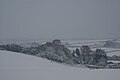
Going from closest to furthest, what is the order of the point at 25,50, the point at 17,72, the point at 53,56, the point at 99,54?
the point at 17,72 → the point at 53,56 → the point at 99,54 → the point at 25,50

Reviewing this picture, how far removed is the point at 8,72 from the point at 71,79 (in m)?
1.04

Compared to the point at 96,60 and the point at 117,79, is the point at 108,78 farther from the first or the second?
the point at 96,60

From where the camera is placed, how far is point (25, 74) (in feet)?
9.56

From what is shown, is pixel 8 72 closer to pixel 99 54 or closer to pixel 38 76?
pixel 38 76

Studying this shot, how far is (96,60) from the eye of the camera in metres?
6.92

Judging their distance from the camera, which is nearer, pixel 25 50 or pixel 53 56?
pixel 53 56

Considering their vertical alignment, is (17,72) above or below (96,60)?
above

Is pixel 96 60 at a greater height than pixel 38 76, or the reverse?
pixel 38 76

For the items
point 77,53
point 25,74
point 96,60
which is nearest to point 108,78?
point 25,74

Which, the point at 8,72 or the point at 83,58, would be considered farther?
the point at 83,58

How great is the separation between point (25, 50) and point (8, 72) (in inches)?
219

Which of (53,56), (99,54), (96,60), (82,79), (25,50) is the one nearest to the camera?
(82,79)

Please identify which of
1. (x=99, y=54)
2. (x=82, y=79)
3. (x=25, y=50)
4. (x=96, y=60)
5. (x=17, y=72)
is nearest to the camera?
(x=82, y=79)

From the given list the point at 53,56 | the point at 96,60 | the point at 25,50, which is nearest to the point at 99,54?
the point at 96,60
